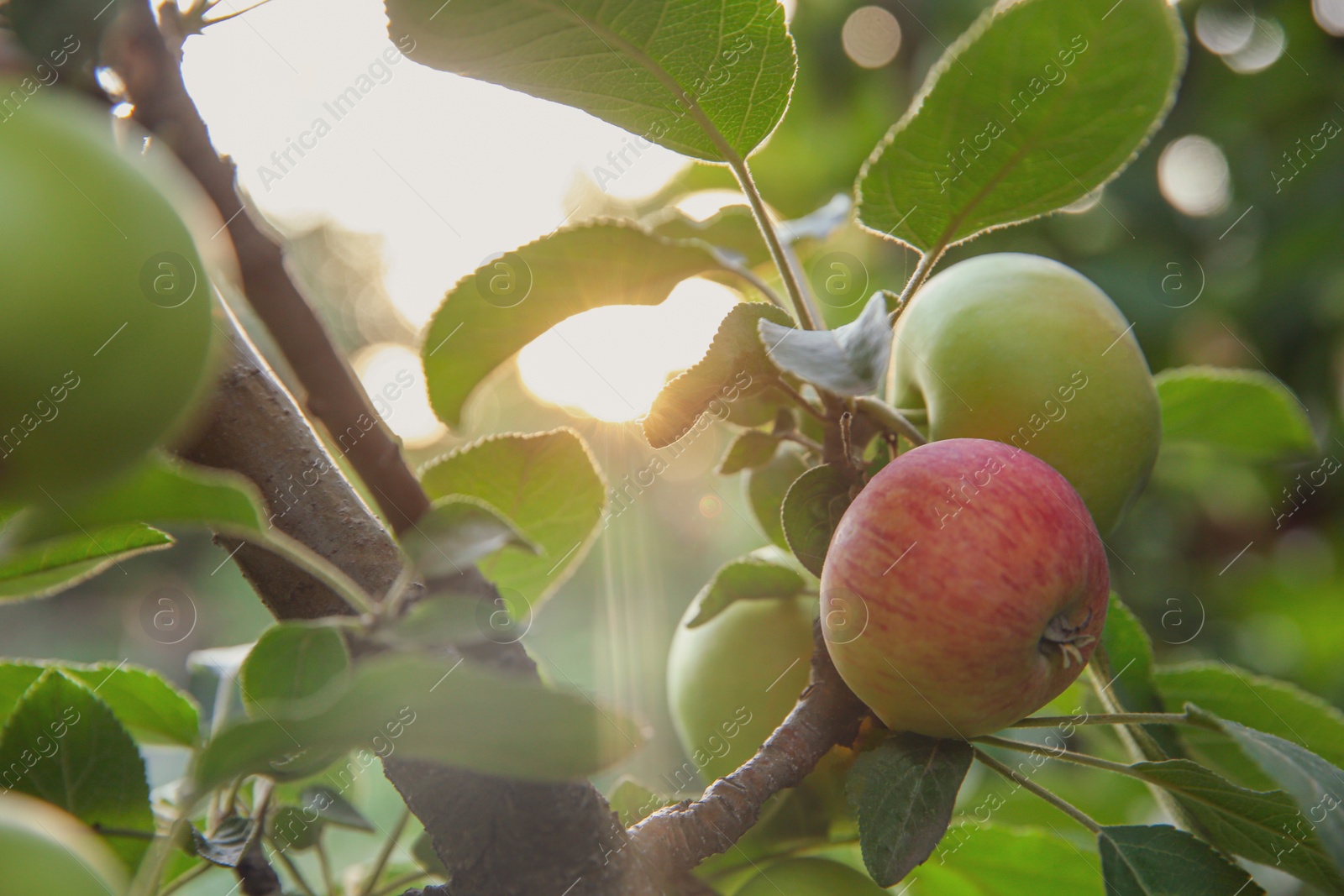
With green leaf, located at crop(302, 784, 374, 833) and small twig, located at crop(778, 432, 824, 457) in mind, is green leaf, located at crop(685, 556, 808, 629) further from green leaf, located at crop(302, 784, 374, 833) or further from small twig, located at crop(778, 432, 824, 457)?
green leaf, located at crop(302, 784, 374, 833)

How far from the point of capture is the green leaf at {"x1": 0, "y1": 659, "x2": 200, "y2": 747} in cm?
56

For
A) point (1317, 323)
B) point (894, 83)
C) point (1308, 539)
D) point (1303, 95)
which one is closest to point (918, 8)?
point (894, 83)

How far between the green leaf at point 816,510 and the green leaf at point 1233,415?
331 millimetres

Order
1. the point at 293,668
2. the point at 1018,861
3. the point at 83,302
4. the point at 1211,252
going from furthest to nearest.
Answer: the point at 1211,252 → the point at 1018,861 → the point at 293,668 → the point at 83,302

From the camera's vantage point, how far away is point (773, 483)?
729 mm

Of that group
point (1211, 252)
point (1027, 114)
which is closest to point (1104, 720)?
point (1027, 114)

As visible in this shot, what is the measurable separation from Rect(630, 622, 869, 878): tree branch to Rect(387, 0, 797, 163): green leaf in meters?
0.35

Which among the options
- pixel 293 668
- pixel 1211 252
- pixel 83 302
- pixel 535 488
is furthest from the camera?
pixel 1211 252

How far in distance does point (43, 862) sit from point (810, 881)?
0.51 m

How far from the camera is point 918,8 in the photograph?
6.01 feet

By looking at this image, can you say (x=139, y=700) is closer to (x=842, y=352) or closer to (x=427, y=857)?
(x=427, y=857)

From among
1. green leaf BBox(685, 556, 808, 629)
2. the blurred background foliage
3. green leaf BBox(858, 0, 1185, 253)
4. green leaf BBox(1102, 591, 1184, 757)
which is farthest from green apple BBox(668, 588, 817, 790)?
the blurred background foliage

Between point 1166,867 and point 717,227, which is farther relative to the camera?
point 717,227

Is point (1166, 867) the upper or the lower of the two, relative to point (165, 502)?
lower
